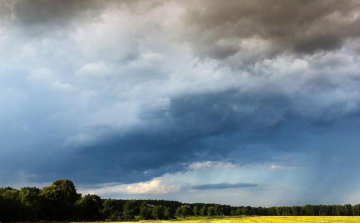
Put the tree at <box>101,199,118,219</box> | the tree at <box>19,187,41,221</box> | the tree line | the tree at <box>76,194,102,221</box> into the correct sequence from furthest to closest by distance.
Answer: the tree at <box>101,199,118,219</box> < the tree at <box>76,194,102,221</box> < the tree at <box>19,187,41,221</box> < the tree line

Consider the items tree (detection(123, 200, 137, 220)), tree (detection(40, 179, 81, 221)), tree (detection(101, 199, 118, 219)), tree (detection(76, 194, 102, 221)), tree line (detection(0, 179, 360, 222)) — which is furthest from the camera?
tree (detection(123, 200, 137, 220))

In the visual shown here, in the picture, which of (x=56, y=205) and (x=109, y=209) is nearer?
(x=56, y=205)

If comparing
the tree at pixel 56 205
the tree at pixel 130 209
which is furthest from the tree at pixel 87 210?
the tree at pixel 130 209

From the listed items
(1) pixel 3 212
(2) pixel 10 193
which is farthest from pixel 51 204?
(1) pixel 3 212

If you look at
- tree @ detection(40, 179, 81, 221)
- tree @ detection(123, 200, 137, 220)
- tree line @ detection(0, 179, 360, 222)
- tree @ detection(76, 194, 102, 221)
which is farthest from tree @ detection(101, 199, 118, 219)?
tree @ detection(40, 179, 81, 221)

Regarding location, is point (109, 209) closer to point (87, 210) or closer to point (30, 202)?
point (87, 210)

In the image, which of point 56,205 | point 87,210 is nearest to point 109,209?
point 87,210

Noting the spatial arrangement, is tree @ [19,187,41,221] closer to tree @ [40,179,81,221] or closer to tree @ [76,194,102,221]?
tree @ [40,179,81,221]

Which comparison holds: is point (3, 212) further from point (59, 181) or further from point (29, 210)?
point (59, 181)

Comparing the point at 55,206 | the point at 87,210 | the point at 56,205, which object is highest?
the point at 56,205

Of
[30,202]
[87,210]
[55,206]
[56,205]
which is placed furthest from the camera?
[87,210]

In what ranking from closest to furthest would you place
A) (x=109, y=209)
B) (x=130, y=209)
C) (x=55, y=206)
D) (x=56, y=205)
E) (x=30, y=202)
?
1. (x=30, y=202)
2. (x=55, y=206)
3. (x=56, y=205)
4. (x=109, y=209)
5. (x=130, y=209)

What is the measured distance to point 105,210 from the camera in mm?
159125

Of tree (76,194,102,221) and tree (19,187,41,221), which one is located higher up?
tree (19,187,41,221)
